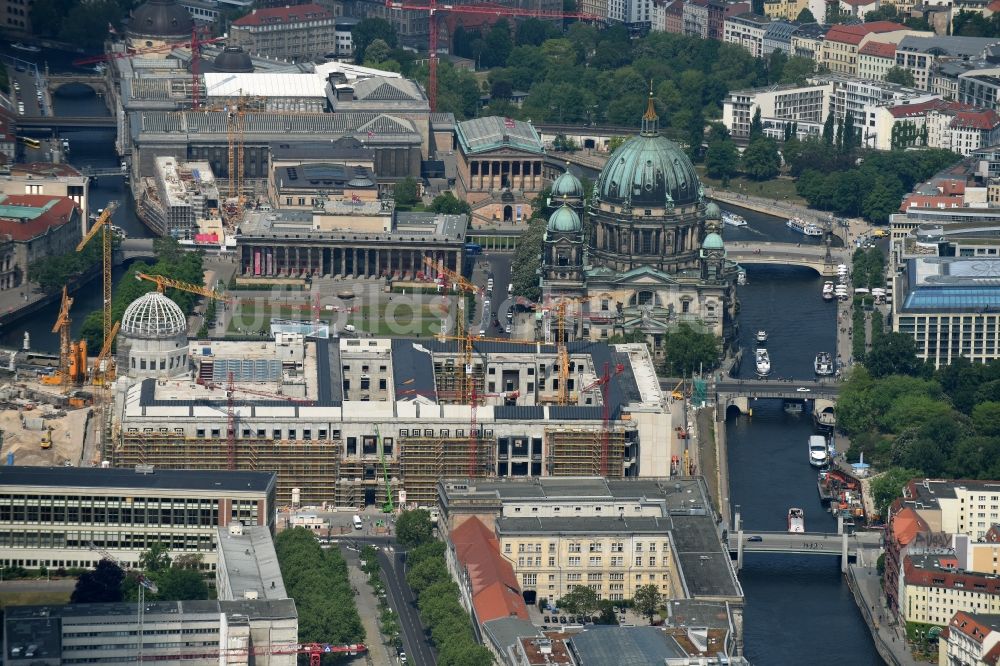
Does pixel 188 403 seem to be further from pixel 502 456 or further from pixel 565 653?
pixel 565 653

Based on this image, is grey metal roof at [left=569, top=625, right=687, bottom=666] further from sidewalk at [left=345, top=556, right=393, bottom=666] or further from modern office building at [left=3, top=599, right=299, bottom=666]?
modern office building at [left=3, top=599, right=299, bottom=666]

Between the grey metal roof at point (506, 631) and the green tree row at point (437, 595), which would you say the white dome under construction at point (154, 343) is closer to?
the green tree row at point (437, 595)

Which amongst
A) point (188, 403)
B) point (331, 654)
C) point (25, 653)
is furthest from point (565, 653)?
point (188, 403)

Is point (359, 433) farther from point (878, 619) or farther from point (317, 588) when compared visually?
point (878, 619)

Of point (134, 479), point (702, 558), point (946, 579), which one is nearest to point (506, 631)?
point (702, 558)

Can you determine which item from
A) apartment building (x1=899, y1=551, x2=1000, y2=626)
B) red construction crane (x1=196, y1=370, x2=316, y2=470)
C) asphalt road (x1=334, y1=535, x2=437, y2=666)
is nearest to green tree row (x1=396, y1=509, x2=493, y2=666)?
asphalt road (x1=334, y1=535, x2=437, y2=666)

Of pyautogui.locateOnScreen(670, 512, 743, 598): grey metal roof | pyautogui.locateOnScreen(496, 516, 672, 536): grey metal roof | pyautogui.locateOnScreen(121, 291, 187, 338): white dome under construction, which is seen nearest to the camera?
pyautogui.locateOnScreen(670, 512, 743, 598): grey metal roof

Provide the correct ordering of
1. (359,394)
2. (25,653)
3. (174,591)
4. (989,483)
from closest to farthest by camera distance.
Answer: (25,653) < (174,591) < (989,483) < (359,394)
